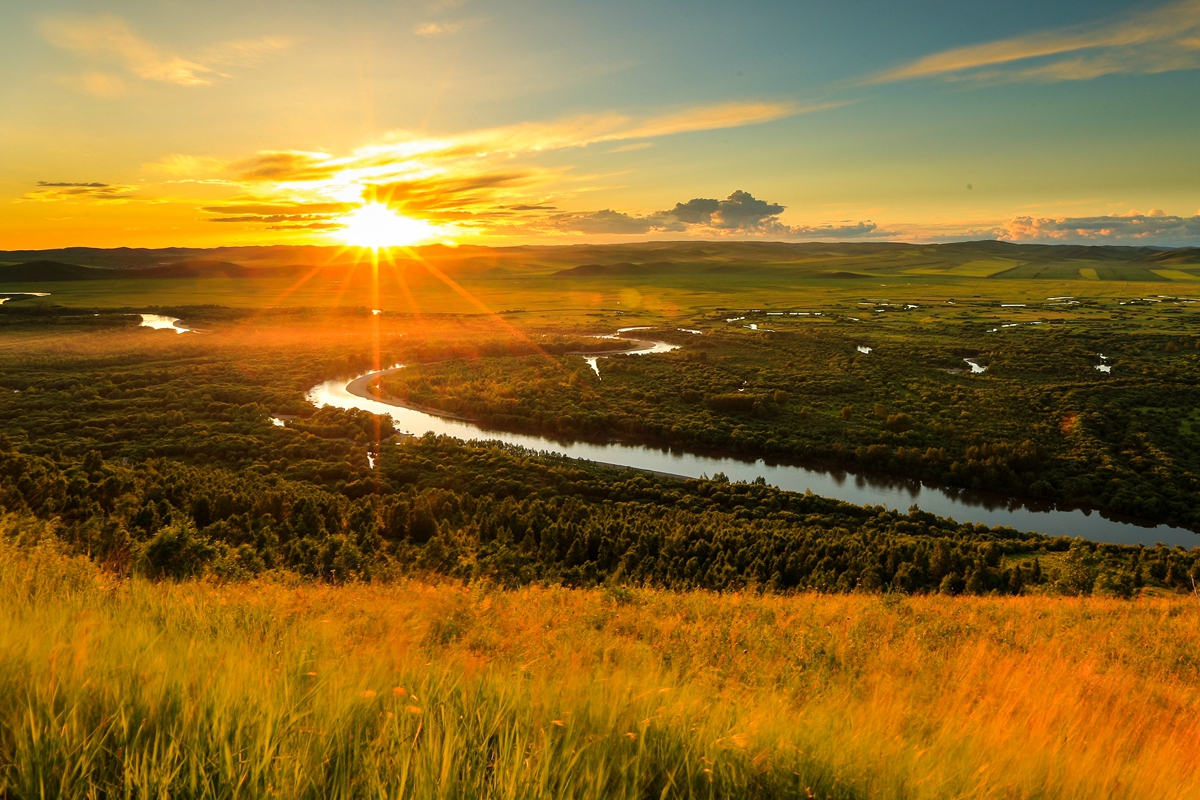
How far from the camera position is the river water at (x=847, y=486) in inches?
1350

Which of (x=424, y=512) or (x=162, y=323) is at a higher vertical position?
(x=162, y=323)

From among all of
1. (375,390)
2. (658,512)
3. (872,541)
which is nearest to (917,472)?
(872,541)

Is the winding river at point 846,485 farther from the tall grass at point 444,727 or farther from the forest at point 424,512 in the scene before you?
the tall grass at point 444,727

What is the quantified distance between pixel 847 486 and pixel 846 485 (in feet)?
0.63

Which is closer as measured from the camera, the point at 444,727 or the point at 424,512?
the point at 444,727

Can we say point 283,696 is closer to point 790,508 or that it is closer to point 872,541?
point 872,541

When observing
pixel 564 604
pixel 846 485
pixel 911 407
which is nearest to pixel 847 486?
pixel 846 485

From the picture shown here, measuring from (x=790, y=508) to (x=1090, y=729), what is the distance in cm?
3210

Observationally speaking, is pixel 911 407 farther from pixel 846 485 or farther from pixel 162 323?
pixel 162 323

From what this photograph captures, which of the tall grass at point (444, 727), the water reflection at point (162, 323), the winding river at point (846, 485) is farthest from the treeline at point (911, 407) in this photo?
the water reflection at point (162, 323)

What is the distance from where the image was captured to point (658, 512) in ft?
110

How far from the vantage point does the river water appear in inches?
1350

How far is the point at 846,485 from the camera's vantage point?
40750 mm

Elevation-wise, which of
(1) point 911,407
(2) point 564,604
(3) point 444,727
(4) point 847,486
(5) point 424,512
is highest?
(3) point 444,727
